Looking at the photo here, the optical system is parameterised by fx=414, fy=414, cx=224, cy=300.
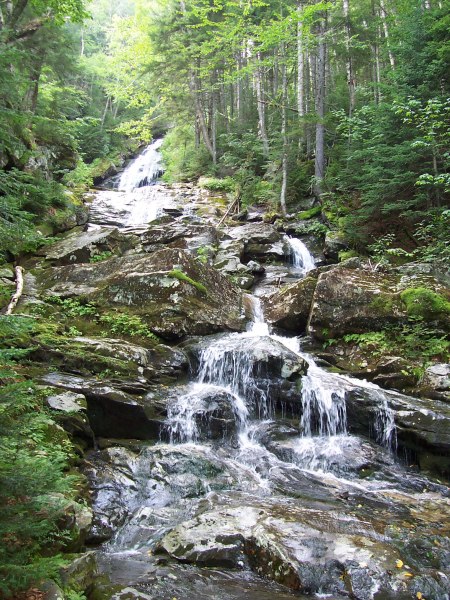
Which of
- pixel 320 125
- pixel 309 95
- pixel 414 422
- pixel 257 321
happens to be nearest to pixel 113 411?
pixel 257 321

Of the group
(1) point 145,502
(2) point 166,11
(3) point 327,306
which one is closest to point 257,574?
(1) point 145,502

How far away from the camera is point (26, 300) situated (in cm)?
911

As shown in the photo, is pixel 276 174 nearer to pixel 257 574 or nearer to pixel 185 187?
pixel 185 187

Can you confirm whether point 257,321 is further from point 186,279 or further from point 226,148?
point 226,148

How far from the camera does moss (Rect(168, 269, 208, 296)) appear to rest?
10109 millimetres

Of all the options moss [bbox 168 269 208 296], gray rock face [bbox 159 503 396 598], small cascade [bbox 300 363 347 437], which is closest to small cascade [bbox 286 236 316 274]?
moss [bbox 168 269 208 296]

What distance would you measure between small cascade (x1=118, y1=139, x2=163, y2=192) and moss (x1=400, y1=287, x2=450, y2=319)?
19.2m

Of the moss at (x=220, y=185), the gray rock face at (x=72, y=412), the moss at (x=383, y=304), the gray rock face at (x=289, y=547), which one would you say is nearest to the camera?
the gray rock face at (x=289, y=547)

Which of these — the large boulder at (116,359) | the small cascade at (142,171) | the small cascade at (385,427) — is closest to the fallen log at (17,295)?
the large boulder at (116,359)

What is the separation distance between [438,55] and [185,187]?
44.7 ft

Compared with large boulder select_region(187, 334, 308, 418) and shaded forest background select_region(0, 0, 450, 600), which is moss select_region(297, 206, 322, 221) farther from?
large boulder select_region(187, 334, 308, 418)

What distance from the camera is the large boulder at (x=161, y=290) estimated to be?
9.59m

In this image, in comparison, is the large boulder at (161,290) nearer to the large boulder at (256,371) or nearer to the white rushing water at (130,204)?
the large boulder at (256,371)

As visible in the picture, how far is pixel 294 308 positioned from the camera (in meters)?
10.6
